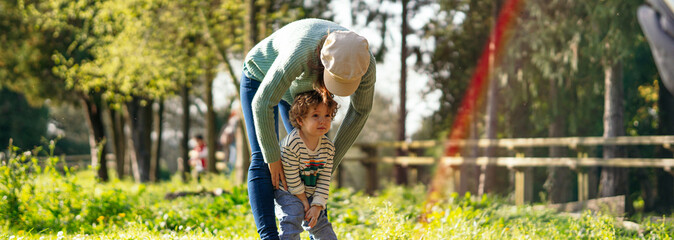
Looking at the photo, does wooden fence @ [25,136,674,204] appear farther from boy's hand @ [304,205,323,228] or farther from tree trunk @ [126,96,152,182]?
tree trunk @ [126,96,152,182]

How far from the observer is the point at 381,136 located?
35.8m

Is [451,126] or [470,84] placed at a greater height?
[470,84]

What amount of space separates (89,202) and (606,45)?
28.0 ft

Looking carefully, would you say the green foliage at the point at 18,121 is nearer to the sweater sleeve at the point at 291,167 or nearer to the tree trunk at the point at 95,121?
the tree trunk at the point at 95,121

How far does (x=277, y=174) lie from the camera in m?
3.29

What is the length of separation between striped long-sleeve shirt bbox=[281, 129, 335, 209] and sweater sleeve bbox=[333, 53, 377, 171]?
0.10 m

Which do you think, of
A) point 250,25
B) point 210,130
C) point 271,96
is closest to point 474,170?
point 250,25

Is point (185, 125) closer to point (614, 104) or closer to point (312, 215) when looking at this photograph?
point (614, 104)

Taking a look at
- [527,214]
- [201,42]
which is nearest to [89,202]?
[527,214]

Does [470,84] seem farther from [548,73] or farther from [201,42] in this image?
[201,42]

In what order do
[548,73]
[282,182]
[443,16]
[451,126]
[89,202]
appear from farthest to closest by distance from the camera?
[451,126] < [443,16] < [548,73] < [89,202] < [282,182]

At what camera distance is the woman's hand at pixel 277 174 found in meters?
3.25

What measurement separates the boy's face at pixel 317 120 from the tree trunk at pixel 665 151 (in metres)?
9.58

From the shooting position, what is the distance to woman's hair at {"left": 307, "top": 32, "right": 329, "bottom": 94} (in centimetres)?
302
